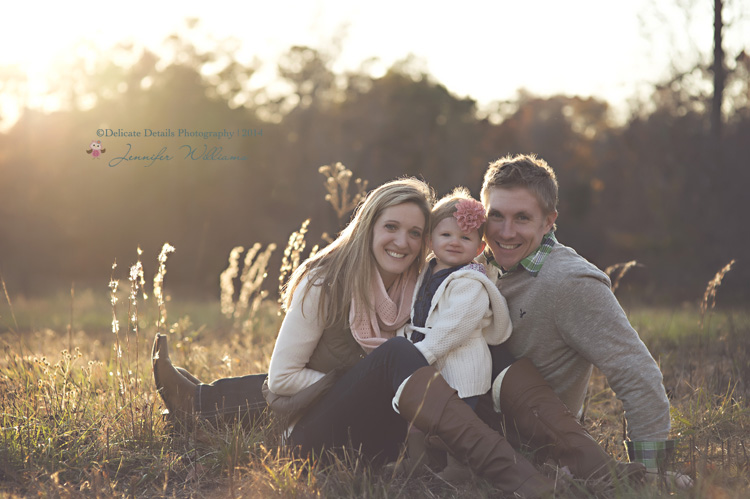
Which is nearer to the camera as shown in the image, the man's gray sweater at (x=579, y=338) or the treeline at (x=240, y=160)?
the man's gray sweater at (x=579, y=338)

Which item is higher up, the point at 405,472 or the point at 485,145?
the point at 485,145

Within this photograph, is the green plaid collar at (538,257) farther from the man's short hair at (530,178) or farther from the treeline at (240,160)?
the treeline at (240,160)

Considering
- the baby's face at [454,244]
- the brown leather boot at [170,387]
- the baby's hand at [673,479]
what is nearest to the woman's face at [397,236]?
the baby's face at [454,244]

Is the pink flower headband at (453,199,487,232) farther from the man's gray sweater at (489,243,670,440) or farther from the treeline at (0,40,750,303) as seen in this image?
the treeline at (0,40,750,303)

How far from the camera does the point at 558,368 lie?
3.35 metres

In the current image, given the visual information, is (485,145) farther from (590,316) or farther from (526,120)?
(590,316)

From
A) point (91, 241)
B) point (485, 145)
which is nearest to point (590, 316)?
point (485, 145)

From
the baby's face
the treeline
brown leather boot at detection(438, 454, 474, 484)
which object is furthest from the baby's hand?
the treeline

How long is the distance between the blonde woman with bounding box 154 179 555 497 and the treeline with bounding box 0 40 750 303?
15378 millimetres

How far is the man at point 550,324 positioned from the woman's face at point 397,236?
1.25 ft

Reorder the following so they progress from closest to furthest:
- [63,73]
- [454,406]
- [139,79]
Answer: [454,406] < [63,73] < [139,79]

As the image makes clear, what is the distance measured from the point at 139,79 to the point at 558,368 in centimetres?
2067

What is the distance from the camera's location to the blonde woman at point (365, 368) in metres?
2.87

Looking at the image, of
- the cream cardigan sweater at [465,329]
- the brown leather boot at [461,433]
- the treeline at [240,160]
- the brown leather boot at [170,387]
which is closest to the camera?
the brown leather boot at [461,433]
